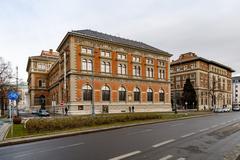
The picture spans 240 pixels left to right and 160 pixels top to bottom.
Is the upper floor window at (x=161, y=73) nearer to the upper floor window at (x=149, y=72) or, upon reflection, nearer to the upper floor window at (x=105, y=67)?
the upper floor window at (x=149, y=72)

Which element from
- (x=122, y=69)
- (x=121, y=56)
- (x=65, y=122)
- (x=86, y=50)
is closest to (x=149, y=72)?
(x=122, y=69)

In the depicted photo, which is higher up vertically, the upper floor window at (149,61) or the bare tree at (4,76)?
the upper floor window at (149,61)

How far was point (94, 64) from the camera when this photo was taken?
61.2 m

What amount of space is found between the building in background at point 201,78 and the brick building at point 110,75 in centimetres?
2359

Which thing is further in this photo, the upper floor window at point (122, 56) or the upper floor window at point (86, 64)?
the upper floor window at point (122, 56)

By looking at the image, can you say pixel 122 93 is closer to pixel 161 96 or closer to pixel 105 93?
pixel 105 93

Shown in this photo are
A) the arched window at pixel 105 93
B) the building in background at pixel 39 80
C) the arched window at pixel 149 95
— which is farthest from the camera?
the building in background at pixel 39 80

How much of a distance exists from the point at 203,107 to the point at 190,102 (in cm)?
934

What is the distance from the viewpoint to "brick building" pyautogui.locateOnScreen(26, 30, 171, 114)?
57.8 meters

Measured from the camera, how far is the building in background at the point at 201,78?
103062mm

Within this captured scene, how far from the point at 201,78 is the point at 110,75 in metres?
53.4

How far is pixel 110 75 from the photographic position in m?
64.0

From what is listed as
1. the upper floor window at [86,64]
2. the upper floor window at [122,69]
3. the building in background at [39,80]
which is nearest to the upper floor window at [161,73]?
the upper floor window at [122,69]

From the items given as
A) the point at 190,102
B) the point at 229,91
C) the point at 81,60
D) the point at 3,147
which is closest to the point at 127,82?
the point at 81,60
